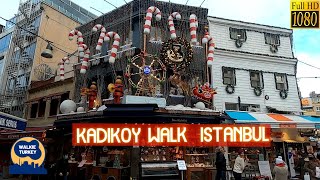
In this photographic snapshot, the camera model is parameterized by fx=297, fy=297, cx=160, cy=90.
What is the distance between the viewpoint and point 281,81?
2206 centimetres

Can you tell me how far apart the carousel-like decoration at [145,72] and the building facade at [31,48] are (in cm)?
1242

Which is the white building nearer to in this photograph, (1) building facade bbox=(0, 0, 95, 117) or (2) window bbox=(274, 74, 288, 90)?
(2) window bbox=(274, 74, 288, 90)

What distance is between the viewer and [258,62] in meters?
21.7

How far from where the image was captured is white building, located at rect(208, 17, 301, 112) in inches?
803

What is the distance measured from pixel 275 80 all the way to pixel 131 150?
12.6 m

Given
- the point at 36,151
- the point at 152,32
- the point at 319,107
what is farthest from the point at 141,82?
the point at 319,107

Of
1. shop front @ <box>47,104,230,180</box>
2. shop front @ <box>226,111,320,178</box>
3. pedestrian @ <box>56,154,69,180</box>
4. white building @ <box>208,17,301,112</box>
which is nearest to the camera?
shop front @ <box>47,104,230,180</box>

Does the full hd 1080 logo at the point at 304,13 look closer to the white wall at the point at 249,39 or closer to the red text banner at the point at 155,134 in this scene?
the red text banner at the point at 155,134

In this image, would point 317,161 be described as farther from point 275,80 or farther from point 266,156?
point 275,80

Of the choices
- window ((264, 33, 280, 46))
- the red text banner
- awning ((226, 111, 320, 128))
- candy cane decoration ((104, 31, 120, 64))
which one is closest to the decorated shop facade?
candy cane decoration ((104, 31, 120, 64))

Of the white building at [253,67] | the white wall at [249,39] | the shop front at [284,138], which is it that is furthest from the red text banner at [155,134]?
the white wall at [249,39]

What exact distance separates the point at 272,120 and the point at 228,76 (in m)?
4.30

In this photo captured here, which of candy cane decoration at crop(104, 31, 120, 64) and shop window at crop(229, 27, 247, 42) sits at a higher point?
shop window at crop(229, 27, 247, 42)

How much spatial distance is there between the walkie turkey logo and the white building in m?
14.7
